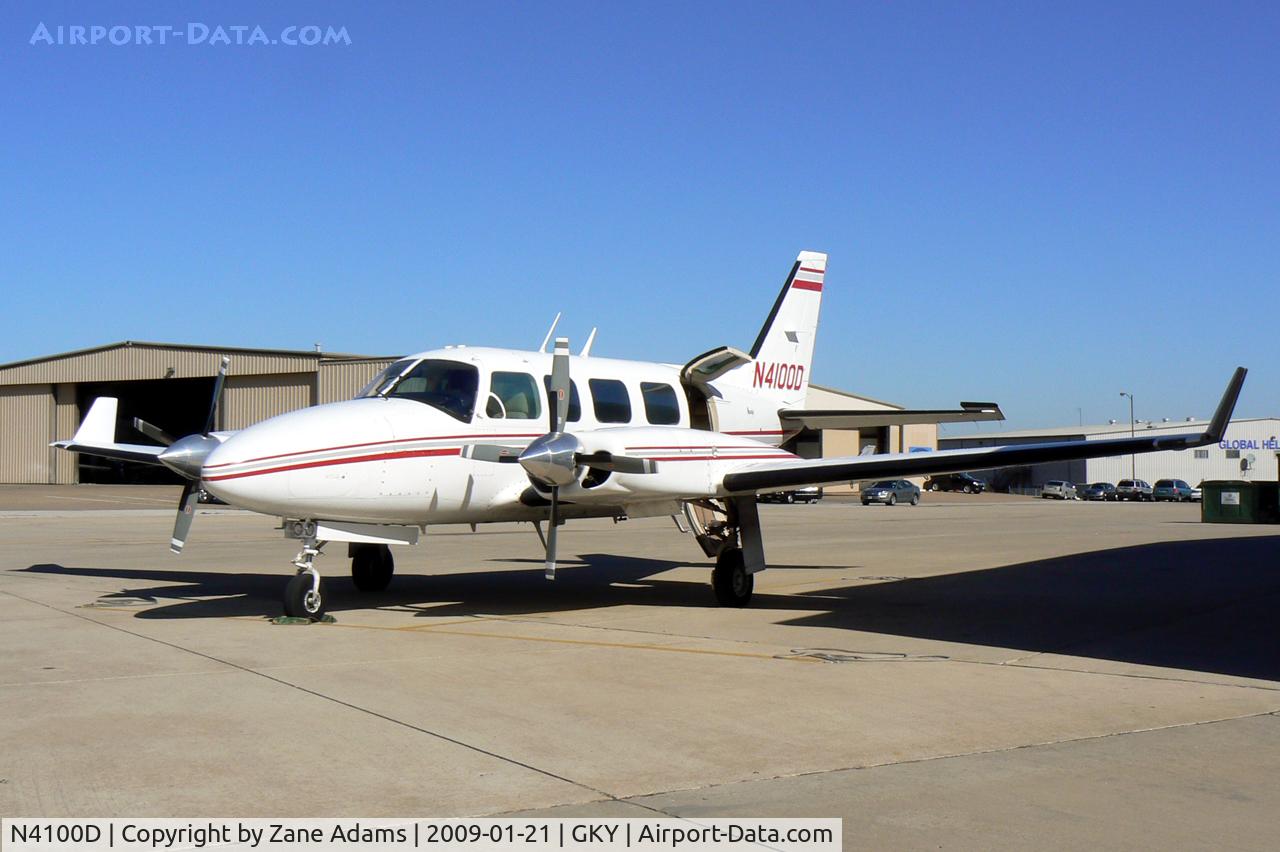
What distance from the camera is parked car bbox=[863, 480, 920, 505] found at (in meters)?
59.1

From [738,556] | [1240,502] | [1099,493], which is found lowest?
[1099,493]

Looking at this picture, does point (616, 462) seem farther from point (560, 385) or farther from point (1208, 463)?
point (1208, 463)

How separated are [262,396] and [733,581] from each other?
2032 inches

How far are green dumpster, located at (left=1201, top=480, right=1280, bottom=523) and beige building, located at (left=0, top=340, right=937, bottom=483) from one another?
23.7m

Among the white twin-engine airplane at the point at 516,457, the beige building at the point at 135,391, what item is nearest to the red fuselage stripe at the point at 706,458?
the white twin-engine airplane at the point at 516,457

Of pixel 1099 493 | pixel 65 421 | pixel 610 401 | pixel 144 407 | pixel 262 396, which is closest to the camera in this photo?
pixel 610 401

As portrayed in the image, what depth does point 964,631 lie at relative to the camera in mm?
12289

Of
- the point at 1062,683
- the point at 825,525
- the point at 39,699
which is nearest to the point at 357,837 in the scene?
the point at 39,699

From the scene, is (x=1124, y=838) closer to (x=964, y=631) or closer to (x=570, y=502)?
(x=964, y=631)

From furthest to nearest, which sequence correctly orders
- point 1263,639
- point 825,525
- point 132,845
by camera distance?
point 825,525 < point 1263,639 < point 132,845

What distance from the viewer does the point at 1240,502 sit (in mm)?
39031

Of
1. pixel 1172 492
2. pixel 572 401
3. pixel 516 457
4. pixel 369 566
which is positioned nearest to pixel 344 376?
pixel 369 566

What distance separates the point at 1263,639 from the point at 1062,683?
3933mm
